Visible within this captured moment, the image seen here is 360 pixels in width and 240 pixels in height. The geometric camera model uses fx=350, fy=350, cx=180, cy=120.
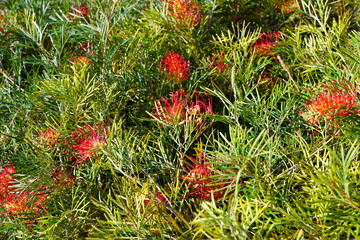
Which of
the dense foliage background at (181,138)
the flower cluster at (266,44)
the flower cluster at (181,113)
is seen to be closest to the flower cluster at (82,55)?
the dense foliage background at (181,138)

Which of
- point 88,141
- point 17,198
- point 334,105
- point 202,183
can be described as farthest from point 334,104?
point 17,198

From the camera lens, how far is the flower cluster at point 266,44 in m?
0.54

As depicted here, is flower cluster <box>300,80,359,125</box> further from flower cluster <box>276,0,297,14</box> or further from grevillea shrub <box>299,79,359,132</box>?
flower cluster <box>276,0,297,14</box>

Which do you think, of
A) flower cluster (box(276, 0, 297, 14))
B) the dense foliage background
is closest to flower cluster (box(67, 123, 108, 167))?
the dense foliage background

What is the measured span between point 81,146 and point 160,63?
6.6 inches

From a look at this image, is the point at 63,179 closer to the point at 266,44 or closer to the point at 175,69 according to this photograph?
the point at 175,69

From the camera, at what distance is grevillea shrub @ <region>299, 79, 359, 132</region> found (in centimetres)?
36

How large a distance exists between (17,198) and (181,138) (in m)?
0.22

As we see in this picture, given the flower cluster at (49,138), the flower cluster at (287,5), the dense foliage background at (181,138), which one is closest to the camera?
the dense foliage background at (181,138)

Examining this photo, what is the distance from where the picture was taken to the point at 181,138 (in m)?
0.49

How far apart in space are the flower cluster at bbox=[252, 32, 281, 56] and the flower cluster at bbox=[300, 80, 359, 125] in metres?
0.17

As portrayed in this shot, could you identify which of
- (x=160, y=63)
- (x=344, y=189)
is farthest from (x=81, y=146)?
(x=344, y=189)

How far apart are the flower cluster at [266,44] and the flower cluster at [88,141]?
26cm

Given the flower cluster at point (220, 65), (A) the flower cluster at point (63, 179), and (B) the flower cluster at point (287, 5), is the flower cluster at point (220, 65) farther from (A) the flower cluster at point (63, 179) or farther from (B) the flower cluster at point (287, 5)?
(A) the flower cluster at point (63, 179)
